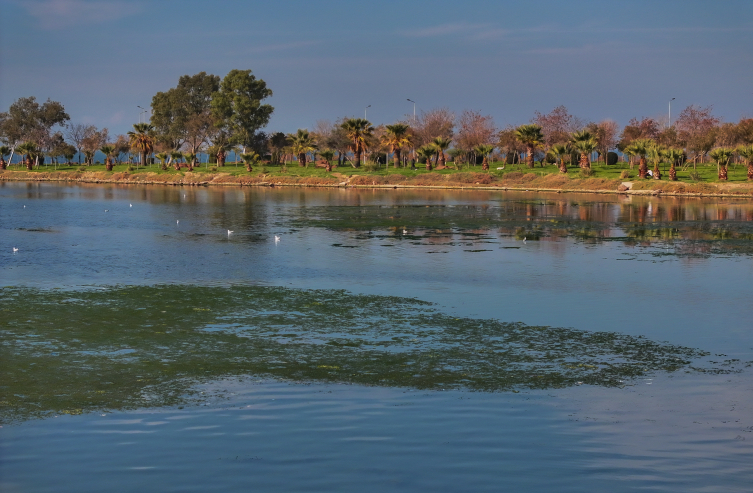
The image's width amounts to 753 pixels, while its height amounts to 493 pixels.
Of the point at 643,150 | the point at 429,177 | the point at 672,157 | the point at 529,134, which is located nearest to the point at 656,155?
the point at 643,150

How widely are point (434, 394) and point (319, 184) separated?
90.4 meters

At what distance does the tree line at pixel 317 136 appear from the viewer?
10800 centimetres

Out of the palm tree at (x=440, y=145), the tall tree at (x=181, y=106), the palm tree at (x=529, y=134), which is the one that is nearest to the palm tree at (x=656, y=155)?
the palm tree at (x=529, y=134)

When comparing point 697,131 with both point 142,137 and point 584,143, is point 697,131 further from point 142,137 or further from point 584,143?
point 142,137

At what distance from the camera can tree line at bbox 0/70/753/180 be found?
108 metres

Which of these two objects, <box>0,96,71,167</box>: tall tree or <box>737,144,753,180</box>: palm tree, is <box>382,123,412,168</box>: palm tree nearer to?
<box>737,144,753,180</box>: palm tree

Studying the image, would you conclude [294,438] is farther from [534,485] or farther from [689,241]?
[689,241]

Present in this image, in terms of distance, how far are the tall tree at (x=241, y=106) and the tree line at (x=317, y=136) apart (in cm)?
16

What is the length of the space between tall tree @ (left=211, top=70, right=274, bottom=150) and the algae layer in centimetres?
11025

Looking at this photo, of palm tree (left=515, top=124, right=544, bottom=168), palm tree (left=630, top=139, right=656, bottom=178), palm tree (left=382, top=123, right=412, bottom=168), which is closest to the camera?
palm tree (left=630, top=139, right=656, bottom=178)

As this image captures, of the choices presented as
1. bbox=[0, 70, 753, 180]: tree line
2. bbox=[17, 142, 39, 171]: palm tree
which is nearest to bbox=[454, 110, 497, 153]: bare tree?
bbox=[0, 70, 753, 180]: tree line

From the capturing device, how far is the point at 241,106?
418 ft

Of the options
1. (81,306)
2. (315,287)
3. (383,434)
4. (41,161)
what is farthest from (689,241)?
(41,161)

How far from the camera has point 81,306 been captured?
19359 millimetres
